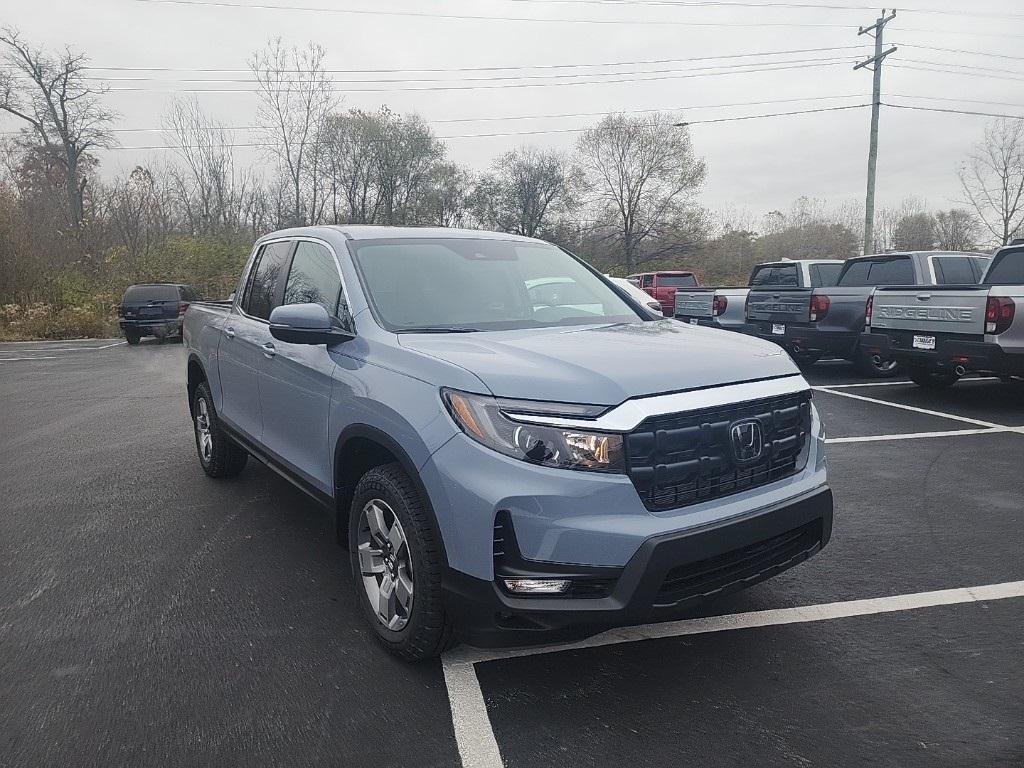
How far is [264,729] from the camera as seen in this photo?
2.53 m

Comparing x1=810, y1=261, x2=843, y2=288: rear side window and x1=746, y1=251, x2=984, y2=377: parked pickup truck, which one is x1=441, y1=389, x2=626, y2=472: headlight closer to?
x1=746, y1=251, x2=984, y2=377: parked pickup truck

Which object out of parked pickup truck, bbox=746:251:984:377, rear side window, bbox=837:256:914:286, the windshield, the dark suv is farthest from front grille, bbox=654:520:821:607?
the dark suv

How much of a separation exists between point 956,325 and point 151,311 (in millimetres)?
19586

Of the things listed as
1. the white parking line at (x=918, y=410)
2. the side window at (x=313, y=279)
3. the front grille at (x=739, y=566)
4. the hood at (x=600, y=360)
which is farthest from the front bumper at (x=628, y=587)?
the white parking line at (x=918, y=410)

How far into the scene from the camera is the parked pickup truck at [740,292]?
1374 centimetres

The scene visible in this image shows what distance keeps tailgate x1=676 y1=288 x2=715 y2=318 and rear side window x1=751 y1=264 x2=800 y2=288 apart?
0.99 meters

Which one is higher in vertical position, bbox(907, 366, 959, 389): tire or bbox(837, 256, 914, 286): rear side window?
bbox(837, 256, 914, 286): rear side window

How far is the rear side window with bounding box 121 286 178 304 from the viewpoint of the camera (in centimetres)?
2039

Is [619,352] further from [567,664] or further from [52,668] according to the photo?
[52,668]

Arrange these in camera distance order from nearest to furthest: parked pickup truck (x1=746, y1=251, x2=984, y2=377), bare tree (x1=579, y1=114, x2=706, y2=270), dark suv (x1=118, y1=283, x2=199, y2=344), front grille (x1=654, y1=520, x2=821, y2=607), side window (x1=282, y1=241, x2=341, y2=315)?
front grille (x1=654, y1=520, x2=821, y2=607)
side window (x1=282, y1=241, x2=341, y2=315)
parked pickup truck (x1=746, y1=251, x2=984, y2=377)
dark suv (x1=118, y1=283, x2=199, y2=344)
bare tree (x1=579, y1=114, x2=706, y2=270)

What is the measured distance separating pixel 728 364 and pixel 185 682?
98.1 inches

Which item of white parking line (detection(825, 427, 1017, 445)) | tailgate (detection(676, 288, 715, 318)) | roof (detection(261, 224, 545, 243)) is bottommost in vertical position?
white parking line (detection(825, 427, 1017, 445))

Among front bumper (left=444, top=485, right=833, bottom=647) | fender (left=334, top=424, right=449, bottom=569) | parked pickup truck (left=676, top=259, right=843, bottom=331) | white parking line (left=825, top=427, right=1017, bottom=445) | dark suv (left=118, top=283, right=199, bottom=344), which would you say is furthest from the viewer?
dark suv (left=118, top=283, right=199, bottom=344)

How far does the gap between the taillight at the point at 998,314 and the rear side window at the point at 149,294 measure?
1972cm
